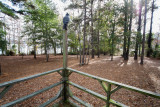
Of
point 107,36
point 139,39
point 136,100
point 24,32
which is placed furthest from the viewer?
point 24,32

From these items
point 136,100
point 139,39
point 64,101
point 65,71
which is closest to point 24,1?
point 65,71

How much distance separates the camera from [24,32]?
12109 mm

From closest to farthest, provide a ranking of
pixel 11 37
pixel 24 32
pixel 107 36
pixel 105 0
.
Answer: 1. pixel 105 0
2. pixel 107 36
3. pixel 24 32
4. pixel 11 37

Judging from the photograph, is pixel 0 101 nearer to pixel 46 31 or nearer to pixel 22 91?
pixel 22 91

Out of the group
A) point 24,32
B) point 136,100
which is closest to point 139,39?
point 136,100

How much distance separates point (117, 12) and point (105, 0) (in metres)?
2.40

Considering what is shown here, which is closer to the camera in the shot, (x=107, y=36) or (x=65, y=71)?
(x=65, y=71)

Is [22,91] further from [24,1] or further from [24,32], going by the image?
[24,32]

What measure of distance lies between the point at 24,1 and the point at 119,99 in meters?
8.56

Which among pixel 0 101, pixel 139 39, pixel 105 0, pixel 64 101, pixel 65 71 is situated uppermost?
pixel 105 0

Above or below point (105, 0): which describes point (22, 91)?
below

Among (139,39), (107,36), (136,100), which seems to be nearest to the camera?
(136,100)

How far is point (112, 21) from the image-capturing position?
961 cm

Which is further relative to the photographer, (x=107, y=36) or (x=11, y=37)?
(x=11, y=37)
